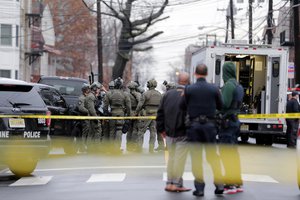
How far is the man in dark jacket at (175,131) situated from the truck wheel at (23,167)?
3.54 metres

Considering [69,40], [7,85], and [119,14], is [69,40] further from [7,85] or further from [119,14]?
[7,85]

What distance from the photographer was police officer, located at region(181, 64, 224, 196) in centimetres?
1043

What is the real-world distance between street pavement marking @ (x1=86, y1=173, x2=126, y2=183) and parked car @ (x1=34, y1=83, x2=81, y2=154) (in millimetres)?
5281

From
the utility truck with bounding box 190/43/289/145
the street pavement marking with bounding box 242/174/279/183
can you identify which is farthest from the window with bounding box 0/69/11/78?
the street pavement marking with bounding box 242/174/279/183

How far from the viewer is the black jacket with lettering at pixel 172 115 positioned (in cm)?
1110

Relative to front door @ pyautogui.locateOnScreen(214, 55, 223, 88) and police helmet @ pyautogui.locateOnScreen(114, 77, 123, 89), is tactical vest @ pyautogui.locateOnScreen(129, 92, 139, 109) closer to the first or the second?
police helmet @ pyautogui.locateOnScreen(114, 77, 123, 89)

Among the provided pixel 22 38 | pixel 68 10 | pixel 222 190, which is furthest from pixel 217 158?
pixel 68 10

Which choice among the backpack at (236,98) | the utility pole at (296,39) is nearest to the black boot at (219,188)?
the backpack at (236,98)

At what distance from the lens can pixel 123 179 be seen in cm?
1273

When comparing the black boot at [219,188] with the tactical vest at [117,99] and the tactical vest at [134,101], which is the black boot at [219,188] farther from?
the tactical vest at [134,101]

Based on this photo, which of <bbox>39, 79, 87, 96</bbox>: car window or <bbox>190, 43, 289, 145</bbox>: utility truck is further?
<bbox>39, 79, 87, 96</bbox>: car window

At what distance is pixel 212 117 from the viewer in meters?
10.5

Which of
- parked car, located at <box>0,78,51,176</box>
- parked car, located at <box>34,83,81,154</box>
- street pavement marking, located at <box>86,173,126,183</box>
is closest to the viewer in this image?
street pavement marking, located at <box>86,173,126,183</box>

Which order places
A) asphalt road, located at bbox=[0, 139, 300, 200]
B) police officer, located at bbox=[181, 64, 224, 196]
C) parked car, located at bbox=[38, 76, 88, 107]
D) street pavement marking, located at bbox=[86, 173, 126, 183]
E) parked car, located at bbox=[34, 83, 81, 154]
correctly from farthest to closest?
parked car, located at bbox=[38, 76, 88, 107] < parked car, located at bbox=[34, 83, 81, 154] < street pavement marking, located at bbox=[86, 173, 126, 183] < asphalt road, located at bbox=[0, 139, 300, 200] < police officer, located at bbox=[181, 64, 224, 196]
